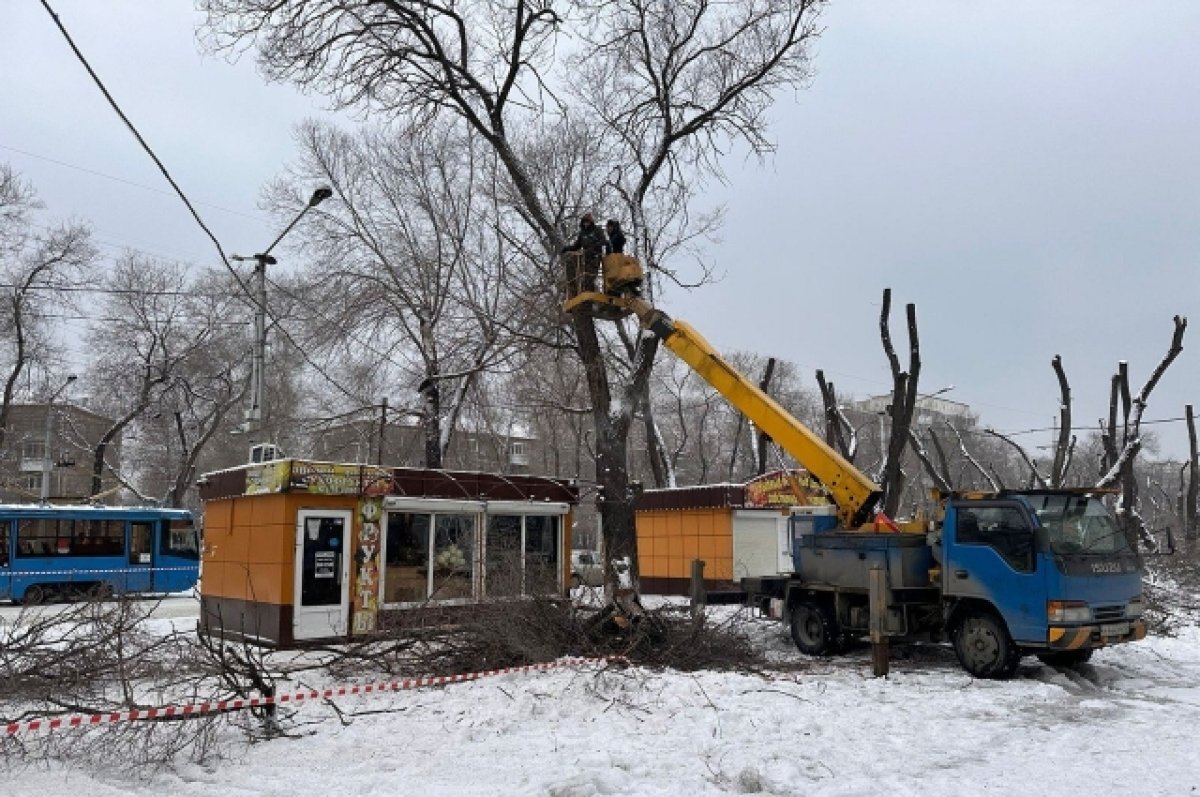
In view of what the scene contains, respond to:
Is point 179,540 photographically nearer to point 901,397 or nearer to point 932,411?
point 901,397

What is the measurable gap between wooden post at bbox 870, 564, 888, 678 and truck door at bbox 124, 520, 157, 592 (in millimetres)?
24674

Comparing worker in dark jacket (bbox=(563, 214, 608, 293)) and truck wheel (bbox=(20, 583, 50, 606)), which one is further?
truck wheel (bbox=(20, 583, 50, 606))

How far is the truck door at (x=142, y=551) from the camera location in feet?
96.3

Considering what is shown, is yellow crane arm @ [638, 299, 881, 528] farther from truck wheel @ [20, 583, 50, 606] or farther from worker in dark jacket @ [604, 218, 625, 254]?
truck wheel @ [20, 583, 50, 606]

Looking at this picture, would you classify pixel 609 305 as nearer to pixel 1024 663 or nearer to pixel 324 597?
pixel 324 597

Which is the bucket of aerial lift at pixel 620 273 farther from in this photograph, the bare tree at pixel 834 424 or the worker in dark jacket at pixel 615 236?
the bare tree at pixel 834 424

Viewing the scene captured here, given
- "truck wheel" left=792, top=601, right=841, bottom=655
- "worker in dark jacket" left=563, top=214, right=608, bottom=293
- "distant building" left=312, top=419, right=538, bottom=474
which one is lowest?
"truck wheel" left=792, top=601, right=841, bottom=655

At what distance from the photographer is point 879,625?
11.8m

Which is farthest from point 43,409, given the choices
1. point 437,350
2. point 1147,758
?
point 1147,758

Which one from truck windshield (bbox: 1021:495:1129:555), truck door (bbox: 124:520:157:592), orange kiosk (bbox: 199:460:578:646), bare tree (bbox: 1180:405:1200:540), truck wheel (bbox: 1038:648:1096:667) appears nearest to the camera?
truck windshield (bbox: 1021:495:1129:555)

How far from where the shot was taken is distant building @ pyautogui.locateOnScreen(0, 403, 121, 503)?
4359cm

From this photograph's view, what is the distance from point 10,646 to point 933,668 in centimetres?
1084

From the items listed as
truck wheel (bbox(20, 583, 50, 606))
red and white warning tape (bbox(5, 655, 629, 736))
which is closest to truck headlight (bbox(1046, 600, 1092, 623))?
red and white warning tape (bbox(5, 655, 629, 736))

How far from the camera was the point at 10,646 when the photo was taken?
29.0 feet
